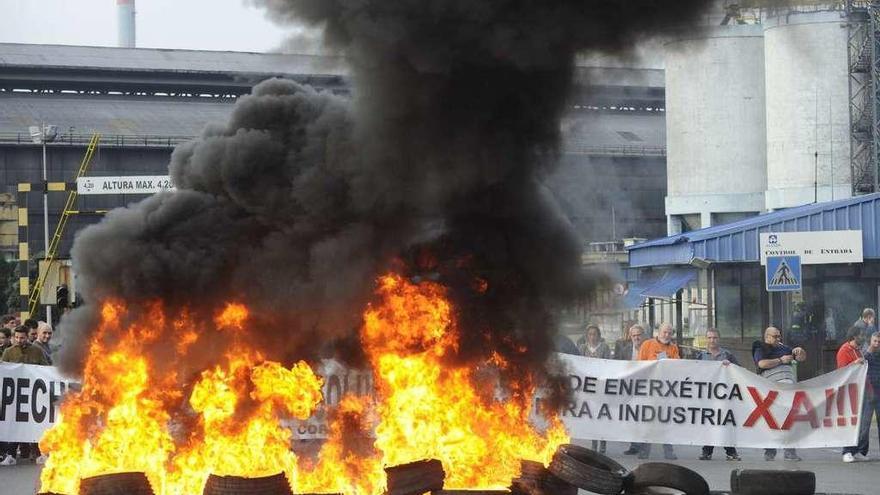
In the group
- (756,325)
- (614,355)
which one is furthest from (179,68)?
(614,355)

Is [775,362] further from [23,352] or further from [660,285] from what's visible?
[660,285]

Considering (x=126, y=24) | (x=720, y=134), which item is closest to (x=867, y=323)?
(x=720, y=134)

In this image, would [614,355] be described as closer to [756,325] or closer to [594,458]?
[594,458]

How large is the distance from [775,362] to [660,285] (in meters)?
12.9

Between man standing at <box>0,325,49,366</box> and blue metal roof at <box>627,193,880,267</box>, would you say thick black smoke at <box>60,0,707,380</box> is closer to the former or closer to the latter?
man standing at <box>0,325,49,366</box>

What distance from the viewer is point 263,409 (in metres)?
12.2

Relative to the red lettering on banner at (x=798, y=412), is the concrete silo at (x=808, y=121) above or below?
above

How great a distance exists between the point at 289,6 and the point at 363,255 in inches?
90.1

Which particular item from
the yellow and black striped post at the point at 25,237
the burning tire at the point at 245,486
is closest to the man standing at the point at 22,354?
the burning tire at the point at 245,486

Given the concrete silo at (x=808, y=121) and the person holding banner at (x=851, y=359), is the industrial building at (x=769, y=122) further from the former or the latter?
the person holding banner at (x=851, y=359)

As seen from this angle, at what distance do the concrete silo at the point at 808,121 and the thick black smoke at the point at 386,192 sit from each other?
27880mm

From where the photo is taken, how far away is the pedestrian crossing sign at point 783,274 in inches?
795

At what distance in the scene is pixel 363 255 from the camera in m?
12.2

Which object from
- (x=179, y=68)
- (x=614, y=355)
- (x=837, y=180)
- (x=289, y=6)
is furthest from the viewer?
(x=179, y=68)
